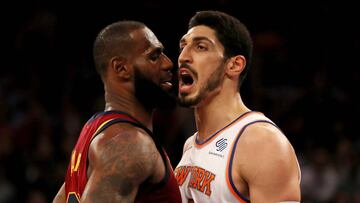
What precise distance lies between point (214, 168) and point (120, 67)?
0.76 m

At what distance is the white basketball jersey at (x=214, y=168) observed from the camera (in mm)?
3475

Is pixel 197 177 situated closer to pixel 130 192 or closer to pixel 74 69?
pixel 130 192

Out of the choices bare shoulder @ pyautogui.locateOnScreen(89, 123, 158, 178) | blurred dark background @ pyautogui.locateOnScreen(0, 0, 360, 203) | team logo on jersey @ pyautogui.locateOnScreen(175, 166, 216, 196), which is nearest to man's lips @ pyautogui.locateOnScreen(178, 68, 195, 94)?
team logo on jersey @ pyautogui.locateOnScreen(175, 166, 216, 196)

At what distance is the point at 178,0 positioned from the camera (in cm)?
916

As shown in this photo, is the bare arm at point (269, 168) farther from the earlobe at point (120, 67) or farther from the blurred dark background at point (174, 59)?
the blurred dark background at point (174, 59)

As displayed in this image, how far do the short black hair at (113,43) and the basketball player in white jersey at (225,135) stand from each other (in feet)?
1.60

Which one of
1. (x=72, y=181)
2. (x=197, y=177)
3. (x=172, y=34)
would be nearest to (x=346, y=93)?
(x=172, y=34)

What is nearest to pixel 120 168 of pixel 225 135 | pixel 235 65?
pixel 225 135

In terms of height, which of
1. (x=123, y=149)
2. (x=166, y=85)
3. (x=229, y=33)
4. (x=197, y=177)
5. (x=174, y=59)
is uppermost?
(x=229, y=33)

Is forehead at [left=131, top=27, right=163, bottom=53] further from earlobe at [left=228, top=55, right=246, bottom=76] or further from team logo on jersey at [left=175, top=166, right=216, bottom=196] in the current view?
team logo on jersey at [left=175, top=166, right=216, bottom=196]

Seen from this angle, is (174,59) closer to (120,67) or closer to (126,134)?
(120,67)

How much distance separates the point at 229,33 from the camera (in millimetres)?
3801

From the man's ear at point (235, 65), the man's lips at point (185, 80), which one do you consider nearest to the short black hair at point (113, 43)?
the man's lips at point (185, 80)

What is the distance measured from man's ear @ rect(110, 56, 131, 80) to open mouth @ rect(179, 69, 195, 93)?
0.49m
